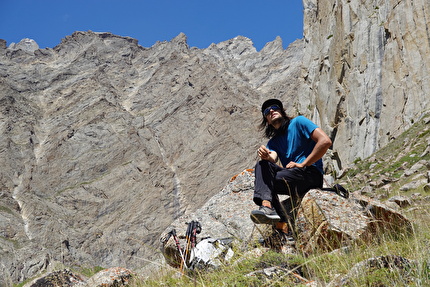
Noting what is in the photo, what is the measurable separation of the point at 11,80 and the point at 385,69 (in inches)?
7572

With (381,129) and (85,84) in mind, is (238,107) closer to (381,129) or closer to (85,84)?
(85,84)

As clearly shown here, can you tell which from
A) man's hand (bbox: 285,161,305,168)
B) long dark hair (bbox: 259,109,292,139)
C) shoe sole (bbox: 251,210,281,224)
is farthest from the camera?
long dark hair (bbox: 259,109,292,139)

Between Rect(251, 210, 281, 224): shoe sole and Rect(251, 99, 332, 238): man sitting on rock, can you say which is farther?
Rect(251, 99, 332, 238): man sitting on rock

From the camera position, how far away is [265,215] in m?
5.62

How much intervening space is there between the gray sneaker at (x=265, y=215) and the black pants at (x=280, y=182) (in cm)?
34

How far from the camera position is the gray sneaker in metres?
5.62

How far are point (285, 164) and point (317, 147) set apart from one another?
90 cm

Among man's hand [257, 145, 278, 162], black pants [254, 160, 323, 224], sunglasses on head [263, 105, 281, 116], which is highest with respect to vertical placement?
sunglasses on head [263, 105, 281, 116]

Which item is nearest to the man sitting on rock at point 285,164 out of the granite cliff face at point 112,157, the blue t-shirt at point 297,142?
the blue t-shirt at point 297,142

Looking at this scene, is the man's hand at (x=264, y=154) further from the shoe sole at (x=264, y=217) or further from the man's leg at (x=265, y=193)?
the shoe sole at (x=264, y=217)

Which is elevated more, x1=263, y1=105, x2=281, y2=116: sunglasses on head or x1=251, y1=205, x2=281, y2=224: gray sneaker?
x1=263, y1=105, x2=281, y2=116: sunglasses on head

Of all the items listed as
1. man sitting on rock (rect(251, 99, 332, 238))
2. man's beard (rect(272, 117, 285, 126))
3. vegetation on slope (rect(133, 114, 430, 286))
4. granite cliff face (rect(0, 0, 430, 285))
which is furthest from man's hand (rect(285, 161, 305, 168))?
A: granite cliff face (rect(0, 0, 430, 285))

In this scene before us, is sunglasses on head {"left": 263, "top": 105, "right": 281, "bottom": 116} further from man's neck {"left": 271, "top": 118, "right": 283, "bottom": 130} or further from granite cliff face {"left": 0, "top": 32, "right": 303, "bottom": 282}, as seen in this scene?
granite cliff face {"left": 0, "top": 32, "right": 303, "bottom": 282}

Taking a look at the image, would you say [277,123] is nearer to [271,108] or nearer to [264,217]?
[271,108]
